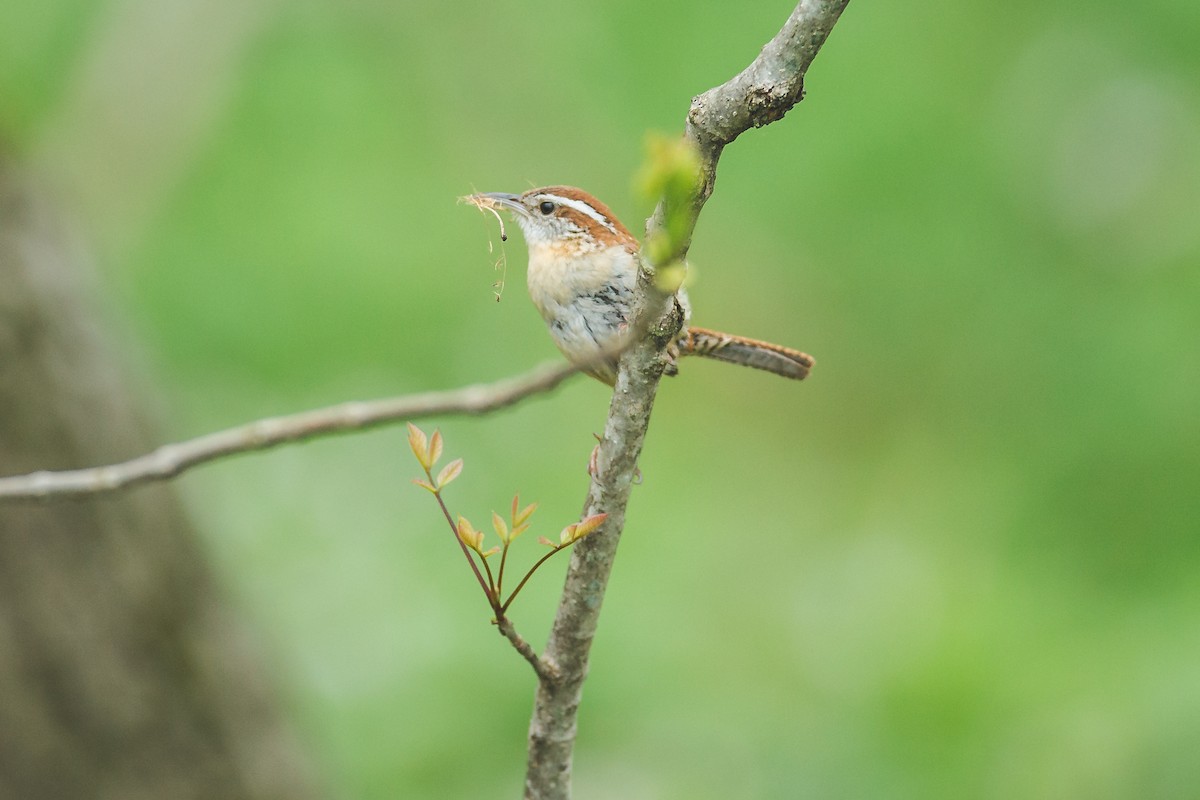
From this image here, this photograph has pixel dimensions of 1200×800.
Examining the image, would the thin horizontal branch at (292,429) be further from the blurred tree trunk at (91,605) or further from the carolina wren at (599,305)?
the blurred tree trunk at (91,605)

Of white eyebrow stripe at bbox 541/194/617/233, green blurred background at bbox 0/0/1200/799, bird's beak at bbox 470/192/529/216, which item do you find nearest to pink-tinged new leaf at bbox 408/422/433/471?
white eyebrow stripe at bbox 541/194/617/233

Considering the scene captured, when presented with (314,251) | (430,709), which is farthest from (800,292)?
(430,709)

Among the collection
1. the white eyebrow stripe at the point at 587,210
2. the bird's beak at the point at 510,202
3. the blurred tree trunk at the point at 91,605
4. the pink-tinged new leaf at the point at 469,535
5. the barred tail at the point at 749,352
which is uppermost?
the white eyebrow stripe at the point at 587,210

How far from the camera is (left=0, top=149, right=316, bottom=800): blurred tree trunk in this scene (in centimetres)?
411

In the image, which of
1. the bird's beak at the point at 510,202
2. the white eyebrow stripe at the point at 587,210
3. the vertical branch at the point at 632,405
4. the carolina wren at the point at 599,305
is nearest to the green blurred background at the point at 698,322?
the bird's beak at the point at 510,202

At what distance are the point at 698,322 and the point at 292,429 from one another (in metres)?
5.31

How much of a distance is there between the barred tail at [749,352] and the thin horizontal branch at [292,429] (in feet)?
3.46

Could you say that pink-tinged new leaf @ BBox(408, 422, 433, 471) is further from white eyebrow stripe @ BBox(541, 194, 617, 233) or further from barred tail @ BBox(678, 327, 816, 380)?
white eyebrow stripe @ BBox(541, 194, 617, 233)

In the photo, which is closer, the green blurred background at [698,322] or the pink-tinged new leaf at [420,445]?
the pink-tinged new leaf at [420,445]

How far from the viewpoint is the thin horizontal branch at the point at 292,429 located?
1.89 metres

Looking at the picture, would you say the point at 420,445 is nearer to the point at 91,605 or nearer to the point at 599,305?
the point at 599,305

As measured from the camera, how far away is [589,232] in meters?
3.82

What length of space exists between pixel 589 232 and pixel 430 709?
2.95m

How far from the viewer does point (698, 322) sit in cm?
735
